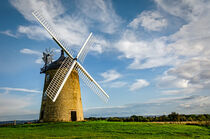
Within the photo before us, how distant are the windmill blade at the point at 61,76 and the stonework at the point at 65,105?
39.5 inches

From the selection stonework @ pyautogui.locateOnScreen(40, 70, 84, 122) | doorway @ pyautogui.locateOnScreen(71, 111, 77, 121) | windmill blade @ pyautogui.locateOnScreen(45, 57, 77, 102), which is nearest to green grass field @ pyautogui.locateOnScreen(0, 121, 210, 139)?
stonework @ pyautogui.locateOnScreen(40, 70, 84, 122)

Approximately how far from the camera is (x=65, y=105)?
20891 millimetres

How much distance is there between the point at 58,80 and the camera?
68.2 feet

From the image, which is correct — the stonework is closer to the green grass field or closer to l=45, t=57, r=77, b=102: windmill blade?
l=45, t=57, r=77, b=102: windmill blade

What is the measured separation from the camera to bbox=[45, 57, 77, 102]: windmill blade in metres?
20.2

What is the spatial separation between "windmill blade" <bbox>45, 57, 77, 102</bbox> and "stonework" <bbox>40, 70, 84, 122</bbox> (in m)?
1.00

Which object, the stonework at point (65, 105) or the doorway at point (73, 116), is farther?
the doorway at point (73, 116)

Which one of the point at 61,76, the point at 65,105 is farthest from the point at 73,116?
the point at 61,76

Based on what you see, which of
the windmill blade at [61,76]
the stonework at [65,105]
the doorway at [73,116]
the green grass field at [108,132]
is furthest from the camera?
the doorway at [73,116]

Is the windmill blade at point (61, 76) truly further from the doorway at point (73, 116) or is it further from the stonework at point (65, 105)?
the doorway at point (73, 116)

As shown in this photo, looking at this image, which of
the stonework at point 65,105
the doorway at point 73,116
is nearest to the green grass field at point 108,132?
A: the stonework at point 65,105

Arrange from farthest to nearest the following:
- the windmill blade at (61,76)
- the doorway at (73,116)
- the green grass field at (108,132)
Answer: the doorway at (73,116)
the windmill blade at (61,76)
the green grass field at (108,132)

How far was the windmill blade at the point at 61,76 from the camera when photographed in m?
20.2

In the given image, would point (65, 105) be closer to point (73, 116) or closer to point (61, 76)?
point (73, 116)
